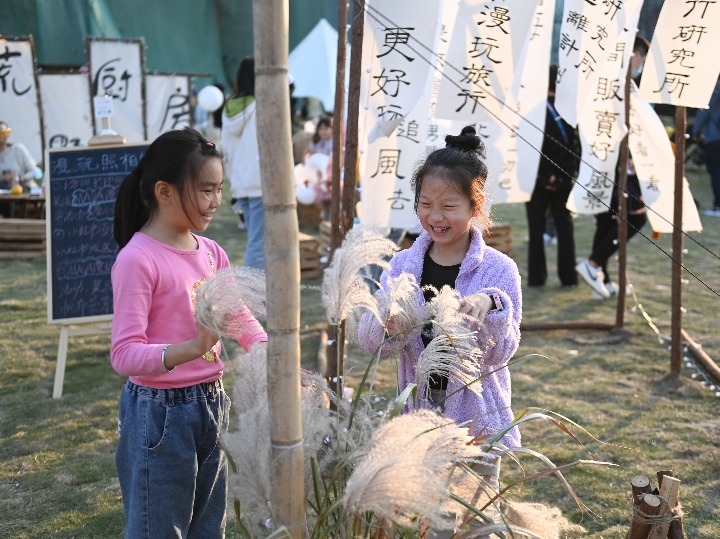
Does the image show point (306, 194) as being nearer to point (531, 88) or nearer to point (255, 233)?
point (255, 233)

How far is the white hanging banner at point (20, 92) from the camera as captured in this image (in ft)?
28.6

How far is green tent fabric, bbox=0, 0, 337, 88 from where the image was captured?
12.1 m

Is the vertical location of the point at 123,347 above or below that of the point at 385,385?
above

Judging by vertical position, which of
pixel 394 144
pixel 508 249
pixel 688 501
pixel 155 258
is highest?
pixel 394 144

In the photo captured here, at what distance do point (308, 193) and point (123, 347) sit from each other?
741 centimetres

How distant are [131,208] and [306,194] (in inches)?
281

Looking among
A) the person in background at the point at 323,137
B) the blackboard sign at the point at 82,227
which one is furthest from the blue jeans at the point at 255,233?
the person in background at the point at 323,137

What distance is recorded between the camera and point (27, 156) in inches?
328

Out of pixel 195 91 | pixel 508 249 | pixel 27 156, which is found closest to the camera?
pixel 508 249

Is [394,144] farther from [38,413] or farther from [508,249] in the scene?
[508,249]

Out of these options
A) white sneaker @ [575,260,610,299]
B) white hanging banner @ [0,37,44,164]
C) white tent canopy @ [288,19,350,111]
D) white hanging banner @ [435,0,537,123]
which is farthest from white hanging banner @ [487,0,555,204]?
white tent canopy @ [288,19,350,111]

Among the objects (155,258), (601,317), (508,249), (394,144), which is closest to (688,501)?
(394,144)

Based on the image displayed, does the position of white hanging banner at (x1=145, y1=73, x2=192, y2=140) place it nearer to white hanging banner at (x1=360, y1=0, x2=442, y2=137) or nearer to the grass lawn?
the grass lawn

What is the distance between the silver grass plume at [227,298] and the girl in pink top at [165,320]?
1.32 ft
